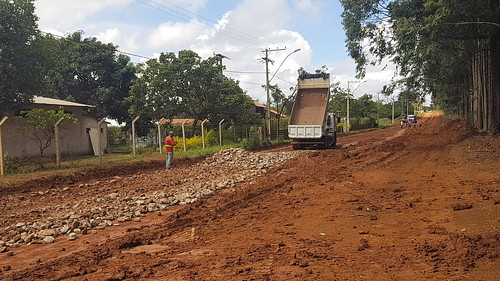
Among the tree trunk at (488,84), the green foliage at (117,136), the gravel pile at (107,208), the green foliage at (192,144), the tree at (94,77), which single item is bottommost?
the gravel pile at (107,208)

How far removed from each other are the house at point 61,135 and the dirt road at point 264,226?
371 inches

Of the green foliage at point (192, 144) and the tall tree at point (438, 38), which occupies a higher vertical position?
the tall tree at point (438, 38)

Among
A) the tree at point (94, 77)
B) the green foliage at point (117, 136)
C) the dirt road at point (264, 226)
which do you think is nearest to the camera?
the dirt road at point (264, 226)

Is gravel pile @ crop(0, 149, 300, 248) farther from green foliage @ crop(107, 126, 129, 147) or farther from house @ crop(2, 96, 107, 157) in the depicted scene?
green foliage @ crop(107, 126, 129, 147)

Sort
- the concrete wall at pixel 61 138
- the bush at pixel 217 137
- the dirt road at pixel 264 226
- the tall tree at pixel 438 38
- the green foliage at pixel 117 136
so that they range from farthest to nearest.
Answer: the green foliage at pixel 117 136 < the bush at pixel 217 137 < the concrete wall at pixel 61 138 < the tall tree at pixel 438 38 < the dirt road at pixel 264 226

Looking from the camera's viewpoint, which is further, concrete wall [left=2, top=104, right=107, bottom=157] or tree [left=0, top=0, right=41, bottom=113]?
concrete wall [left=2, top=104, right=107, bottom=157]

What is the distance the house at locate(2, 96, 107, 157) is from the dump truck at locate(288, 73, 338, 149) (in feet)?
41.3

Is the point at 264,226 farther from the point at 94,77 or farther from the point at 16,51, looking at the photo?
the point at 94,77

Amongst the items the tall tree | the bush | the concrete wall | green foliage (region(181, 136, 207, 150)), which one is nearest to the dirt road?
the tall tree

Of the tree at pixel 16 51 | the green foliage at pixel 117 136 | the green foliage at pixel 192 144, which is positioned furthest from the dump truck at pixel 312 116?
the green foliage at pixel 117 136

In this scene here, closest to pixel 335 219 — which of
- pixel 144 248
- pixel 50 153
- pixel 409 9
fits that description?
pixel 144 248

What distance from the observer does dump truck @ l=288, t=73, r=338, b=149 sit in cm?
2286

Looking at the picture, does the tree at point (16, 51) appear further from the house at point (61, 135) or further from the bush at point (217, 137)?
the bush at point (217, 137)

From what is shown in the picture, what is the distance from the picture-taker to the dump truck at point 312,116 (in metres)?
22.9
